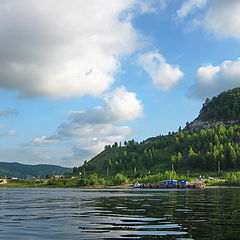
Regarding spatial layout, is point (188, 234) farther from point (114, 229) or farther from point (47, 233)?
point (47, 233)

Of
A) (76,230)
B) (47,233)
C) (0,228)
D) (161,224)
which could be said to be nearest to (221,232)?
(161,224)

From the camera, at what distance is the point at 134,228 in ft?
91.2

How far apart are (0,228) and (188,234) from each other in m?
15.8

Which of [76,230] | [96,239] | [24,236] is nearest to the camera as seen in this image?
[96,239]

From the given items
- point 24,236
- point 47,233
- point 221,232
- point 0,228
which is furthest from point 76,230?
point 221,232

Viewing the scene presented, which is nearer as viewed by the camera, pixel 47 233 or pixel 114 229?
pixel 47 233

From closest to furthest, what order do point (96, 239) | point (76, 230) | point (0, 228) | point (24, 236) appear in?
point (96, 239) < point (24, 236) < point (76, 230) < point (0, 228)

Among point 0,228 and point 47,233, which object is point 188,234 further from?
point 0,228

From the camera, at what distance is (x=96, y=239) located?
2262cm

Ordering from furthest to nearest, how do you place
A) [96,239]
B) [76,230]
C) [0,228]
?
[0,228] → [76,230] → [96,239]

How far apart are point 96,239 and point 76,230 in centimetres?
478

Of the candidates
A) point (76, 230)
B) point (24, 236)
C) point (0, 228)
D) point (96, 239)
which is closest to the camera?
point (96, 239)

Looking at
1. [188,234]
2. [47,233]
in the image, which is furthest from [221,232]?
[47,233]

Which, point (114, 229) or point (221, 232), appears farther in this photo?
point (114, 229)
